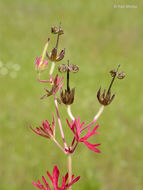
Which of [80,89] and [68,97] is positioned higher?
[80,89]

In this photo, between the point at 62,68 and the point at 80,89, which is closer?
the point at 62,68

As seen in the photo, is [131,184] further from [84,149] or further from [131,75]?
[131,75]

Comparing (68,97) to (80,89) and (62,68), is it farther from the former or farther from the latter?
(80,89)

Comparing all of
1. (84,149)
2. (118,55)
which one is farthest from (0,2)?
(84,149)

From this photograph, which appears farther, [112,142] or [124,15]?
[124,15]

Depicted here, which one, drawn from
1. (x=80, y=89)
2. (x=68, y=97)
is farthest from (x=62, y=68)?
(x=80, y=89)

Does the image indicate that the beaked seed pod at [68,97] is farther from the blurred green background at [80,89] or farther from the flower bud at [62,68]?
the blurred green background at [80,89]

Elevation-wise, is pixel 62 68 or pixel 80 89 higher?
pixel 80 89

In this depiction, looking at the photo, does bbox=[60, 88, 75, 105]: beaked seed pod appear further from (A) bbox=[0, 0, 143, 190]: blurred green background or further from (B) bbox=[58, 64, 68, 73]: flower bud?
(A) bbox=[0, 0, 143, 190]: blurred green background

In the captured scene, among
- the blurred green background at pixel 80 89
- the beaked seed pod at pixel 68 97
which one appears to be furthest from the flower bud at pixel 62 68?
the blurred green background at pixel 80 89
